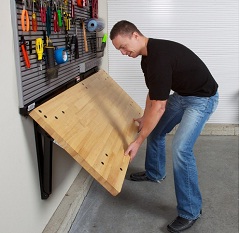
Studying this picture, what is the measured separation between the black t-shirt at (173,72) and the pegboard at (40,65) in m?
0.59

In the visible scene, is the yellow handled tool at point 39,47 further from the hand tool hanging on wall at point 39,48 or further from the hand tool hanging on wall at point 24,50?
the hand tool hanging on wall at point 24,50


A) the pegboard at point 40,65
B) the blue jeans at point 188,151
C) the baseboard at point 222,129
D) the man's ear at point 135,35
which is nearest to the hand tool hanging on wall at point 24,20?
the pegboard at point 40,65

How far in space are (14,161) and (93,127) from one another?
0.58 metres

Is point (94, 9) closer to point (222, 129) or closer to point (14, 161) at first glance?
point (14, 161)

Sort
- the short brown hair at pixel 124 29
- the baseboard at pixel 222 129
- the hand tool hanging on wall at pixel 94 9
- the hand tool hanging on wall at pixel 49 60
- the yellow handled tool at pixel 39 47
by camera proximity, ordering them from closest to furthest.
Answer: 1. the yellow handled tool at pixel 39 47
2. the hand tool hanging on wall at pixel 49 60
3. the short brown hair at pixel 124 29
4. the hand tool hanging on wall at pixel 94 9
5. the baseboard at pixel 222 129

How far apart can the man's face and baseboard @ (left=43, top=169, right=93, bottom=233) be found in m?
1.19

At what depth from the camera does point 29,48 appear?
1.71 m

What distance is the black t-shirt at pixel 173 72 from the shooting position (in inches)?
75.4

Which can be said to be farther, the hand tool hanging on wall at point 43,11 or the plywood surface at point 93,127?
the hand tool hanging on wall at point 43,11

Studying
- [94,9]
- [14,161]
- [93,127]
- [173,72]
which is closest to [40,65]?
[93,127]

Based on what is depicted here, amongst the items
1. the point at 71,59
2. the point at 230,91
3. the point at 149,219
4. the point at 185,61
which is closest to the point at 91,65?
the point at 71,59

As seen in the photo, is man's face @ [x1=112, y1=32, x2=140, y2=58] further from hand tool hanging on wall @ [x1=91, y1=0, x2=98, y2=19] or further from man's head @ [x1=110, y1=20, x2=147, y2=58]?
hand tool hanging on wall @ [x1=91, y1=0, x2=98, y2=19]

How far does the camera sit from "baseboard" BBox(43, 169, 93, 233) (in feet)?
6.78

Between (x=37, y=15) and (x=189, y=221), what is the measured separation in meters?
1.71
